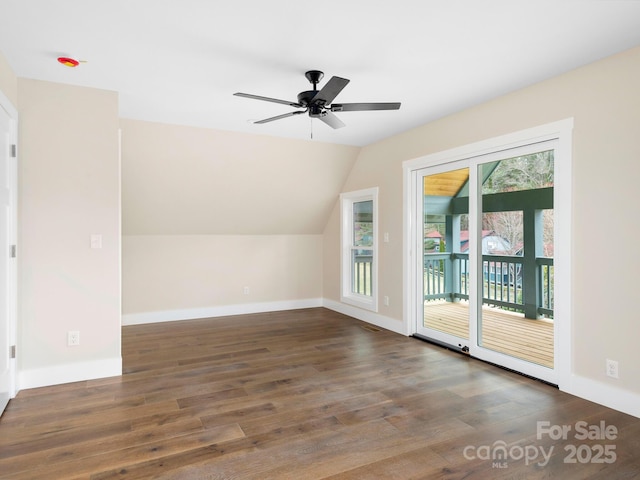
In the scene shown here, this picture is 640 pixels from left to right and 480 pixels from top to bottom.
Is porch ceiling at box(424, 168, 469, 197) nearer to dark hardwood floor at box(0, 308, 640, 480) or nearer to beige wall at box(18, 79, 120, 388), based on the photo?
dark hardwood floor at box(0, 308, 640, 480)

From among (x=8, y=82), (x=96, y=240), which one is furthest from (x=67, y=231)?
(x=8, y=82)

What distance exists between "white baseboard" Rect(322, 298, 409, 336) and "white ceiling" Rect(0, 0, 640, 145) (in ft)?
8.82

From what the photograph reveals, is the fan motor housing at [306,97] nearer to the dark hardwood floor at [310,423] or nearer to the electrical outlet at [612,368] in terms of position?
the dark hardwood floor at [310,423]

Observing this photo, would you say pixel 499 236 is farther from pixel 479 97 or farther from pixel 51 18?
pixel 51 18

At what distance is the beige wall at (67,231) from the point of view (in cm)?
318

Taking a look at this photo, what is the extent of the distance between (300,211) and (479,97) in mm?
3270

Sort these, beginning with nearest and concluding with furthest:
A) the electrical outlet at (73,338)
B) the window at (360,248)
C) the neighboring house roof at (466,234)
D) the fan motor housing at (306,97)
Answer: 1. the fan motor housing at (306,97)
2. the electrical outlet at (73,338)
3. the neighboring house roof at (466,234)
4. the window at (360,248)

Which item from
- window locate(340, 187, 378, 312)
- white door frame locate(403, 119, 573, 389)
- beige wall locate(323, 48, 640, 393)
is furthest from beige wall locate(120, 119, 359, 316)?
beige wall locate(323, 48, 640, 393)

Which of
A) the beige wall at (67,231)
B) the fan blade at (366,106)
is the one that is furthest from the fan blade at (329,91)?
the beige wall at (67,231)

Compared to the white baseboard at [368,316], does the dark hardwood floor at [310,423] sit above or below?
below

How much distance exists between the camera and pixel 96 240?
3385 mm

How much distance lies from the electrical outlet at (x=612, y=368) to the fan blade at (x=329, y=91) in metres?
2.70

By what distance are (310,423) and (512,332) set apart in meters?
2.16

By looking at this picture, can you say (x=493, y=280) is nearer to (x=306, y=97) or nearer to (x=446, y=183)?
(x=446, y=183)
